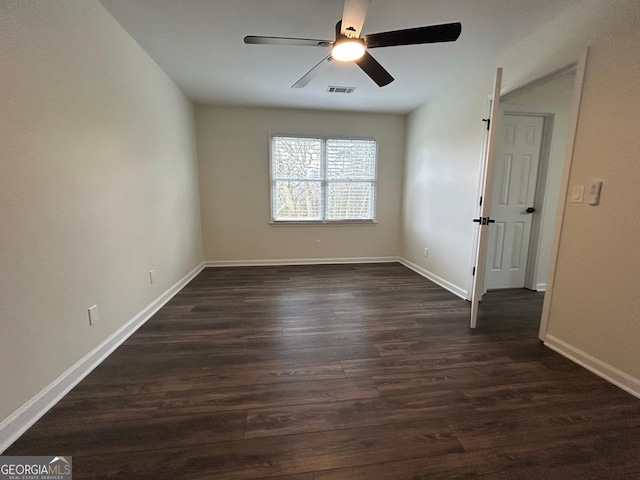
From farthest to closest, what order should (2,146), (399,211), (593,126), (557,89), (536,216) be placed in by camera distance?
(399,211)
(536,216)
(557,89)
(593,126)
(2,146)

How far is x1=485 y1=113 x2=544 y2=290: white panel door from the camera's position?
3010 millimetres

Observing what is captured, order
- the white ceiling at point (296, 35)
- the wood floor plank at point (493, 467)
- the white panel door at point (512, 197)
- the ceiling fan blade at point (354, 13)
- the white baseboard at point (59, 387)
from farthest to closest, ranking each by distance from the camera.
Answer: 1. the white panel door at point (512, 197)
2. the white ceiling at point (296, 35)
3. the ceiling fan blade at point (354, 13)
4. the white baseboard at point (59, 387)
5. the wood floor plank at point (493, 467)

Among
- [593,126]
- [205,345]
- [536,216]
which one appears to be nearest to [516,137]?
[536,216]

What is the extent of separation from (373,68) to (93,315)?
2.73 m

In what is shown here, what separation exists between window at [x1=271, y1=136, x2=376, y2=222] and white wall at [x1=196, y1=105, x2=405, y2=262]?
147 mm

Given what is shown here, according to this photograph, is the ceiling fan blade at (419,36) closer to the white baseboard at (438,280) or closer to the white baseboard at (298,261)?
the white baseboard at (438,280)

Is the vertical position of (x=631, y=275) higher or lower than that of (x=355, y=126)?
lower

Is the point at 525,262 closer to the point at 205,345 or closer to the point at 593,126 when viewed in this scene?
the point at 593,126

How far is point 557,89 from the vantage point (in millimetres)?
2916

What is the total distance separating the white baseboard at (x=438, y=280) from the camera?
10.1 feet

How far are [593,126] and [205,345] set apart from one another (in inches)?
126

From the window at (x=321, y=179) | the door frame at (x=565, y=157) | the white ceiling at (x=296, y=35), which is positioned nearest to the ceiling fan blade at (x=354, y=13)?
the white ceiling at (x=296, y=35)

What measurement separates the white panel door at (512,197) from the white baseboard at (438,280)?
1.54ft

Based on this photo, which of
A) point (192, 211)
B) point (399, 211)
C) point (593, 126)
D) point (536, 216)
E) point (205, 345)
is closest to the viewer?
point (593, 126)
